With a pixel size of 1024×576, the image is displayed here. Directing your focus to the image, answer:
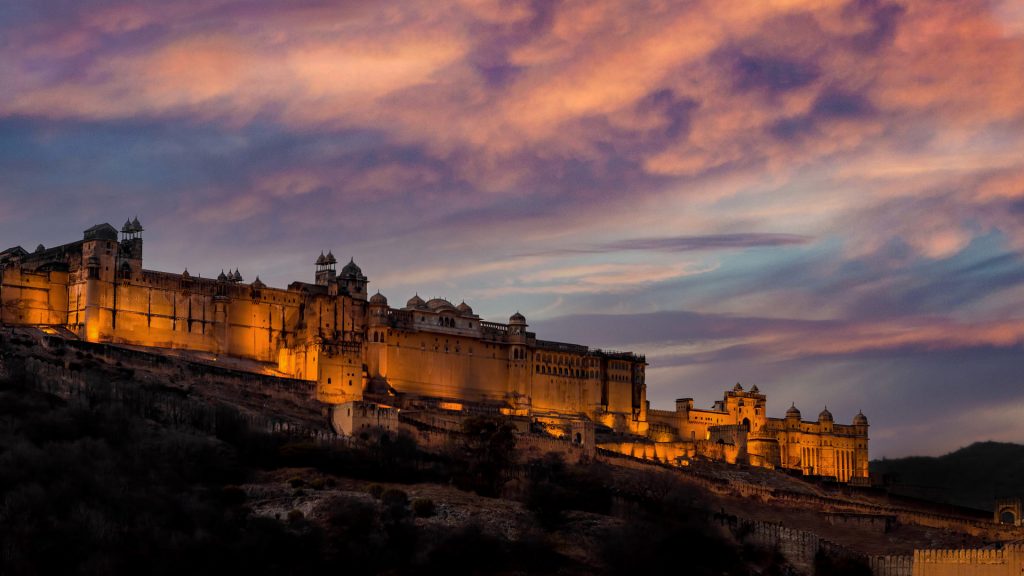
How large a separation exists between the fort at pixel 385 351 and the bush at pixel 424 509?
1474 cm

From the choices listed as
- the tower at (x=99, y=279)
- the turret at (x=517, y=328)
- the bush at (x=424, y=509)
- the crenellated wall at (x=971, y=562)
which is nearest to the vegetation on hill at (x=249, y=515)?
the bush at (x=424, y=509)

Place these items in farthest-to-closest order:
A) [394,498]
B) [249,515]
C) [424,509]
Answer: [394,498] < [424,509] < [249,515]

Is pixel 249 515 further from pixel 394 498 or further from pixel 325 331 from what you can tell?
pixel 325 331

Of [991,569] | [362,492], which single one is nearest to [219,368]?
[362,492]

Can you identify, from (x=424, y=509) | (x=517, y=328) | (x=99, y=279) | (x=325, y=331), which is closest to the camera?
(x=424, y=509)

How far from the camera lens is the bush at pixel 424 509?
244 feet

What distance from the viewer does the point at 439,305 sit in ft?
379

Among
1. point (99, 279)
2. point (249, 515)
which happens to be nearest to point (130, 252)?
point (99, 279)

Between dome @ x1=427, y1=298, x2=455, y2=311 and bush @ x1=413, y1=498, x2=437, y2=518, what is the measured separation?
40442mm

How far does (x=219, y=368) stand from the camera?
94750mm

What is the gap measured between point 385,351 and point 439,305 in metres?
7.89

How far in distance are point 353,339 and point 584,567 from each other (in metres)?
36.7

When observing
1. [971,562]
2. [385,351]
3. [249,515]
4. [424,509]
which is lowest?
[971,562]

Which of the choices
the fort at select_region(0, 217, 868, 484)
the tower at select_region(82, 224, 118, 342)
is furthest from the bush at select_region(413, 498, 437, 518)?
the tower at select_region(82, 224, 118, 342)
